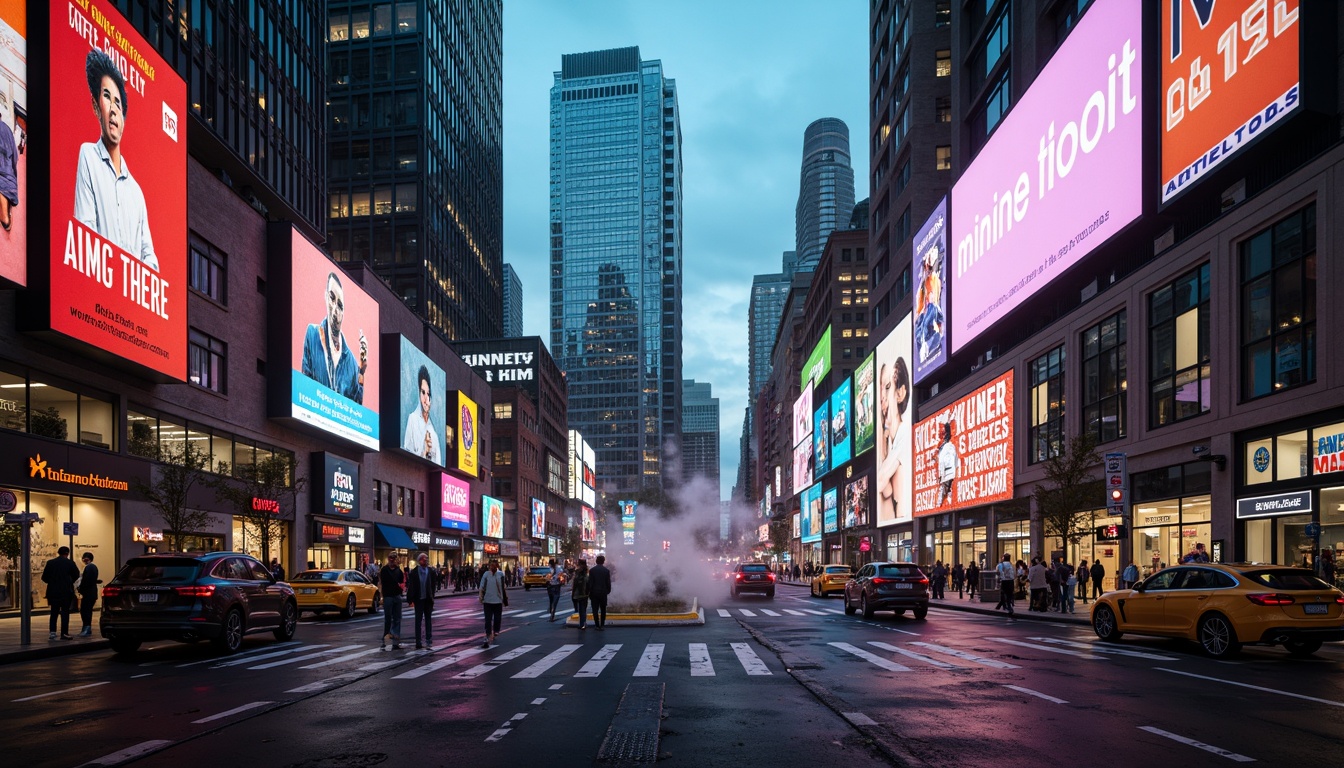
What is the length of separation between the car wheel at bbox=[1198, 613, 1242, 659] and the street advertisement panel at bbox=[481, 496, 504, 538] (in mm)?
72883

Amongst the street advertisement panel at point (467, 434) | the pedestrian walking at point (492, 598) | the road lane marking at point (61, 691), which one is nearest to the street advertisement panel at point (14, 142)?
the pedestrian walking at point (492, 598)

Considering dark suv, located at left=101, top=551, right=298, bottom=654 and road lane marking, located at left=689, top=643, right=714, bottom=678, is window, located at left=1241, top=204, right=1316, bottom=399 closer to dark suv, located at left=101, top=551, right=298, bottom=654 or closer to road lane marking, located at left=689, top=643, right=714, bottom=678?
road lane marking, located at left=689, top=643, right=714, bottom=678

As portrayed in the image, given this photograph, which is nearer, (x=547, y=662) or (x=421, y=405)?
(x=547, y=662)

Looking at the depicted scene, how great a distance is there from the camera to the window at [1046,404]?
136 ft

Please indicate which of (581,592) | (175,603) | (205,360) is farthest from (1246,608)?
(205,360)

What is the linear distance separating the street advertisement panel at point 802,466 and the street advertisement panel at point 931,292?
5467 centimetres

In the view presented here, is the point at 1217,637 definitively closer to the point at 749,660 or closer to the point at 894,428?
the point at 749,660

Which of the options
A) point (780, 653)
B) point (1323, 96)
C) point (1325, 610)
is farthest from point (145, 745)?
point (1323, 96)

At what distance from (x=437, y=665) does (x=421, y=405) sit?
50.3 metres

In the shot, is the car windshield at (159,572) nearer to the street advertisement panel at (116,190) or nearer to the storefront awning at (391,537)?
the street advertisement panel at (116,190)

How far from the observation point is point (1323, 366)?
77.0 ft

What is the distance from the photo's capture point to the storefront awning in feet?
184

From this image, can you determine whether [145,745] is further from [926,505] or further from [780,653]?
[926,505]

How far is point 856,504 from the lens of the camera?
3403 inches
